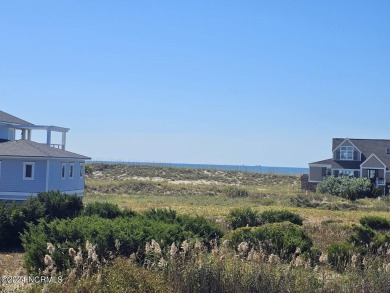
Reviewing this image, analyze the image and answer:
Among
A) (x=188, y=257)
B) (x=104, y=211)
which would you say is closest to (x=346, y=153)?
(x=104, y=211)

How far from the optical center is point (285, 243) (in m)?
15.4

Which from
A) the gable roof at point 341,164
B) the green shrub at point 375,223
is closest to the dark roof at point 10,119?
the green shrub at point 375,223

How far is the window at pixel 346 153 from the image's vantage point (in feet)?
197

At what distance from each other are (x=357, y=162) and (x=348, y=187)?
27.9 ft

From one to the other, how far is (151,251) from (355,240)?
921 cm

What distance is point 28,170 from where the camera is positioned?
3400 centimetres

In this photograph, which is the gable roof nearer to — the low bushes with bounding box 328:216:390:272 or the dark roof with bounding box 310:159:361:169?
the dark roof with bounding box 310:159:361:169

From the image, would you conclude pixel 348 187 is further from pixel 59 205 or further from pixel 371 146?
pixel 59 205

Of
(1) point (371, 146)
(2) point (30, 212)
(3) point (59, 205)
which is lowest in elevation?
(2) point (30, 212)

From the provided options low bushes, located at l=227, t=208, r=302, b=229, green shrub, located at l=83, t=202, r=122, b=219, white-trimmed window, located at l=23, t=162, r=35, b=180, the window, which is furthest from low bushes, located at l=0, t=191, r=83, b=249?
the window

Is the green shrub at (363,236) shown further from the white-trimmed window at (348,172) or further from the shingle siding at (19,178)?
the white-trimmed window at (348,172)

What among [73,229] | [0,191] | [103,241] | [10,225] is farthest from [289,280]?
[0,191]

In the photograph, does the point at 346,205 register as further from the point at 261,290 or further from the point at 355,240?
the point at 261,290

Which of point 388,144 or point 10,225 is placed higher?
point 388,144
